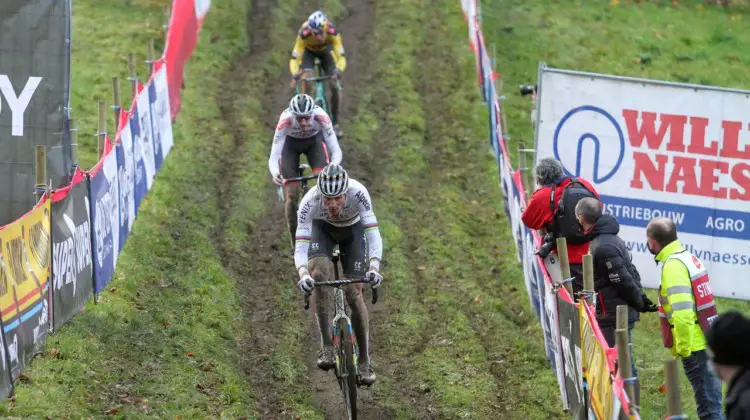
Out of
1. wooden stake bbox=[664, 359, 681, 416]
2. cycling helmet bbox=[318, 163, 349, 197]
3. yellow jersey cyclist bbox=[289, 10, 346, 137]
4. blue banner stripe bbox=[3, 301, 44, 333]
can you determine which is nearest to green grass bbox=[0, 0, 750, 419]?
blue banner stripe bbox=[3, 301, 44, 333]

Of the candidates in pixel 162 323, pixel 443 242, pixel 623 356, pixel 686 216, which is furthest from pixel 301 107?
pixel 623 356

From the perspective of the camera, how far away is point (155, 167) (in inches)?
677

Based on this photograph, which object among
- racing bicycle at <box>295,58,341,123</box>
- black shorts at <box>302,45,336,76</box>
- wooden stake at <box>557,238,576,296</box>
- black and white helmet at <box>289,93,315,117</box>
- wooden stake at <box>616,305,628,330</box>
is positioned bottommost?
wooden stake at <box>616,305,628,330</box>

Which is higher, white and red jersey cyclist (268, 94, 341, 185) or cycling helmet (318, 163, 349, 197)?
white and red jersey cyclist (268, 94, 341, 185)

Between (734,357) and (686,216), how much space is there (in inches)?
321

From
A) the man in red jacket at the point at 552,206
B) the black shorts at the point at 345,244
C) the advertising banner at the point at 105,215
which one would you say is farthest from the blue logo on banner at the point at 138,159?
the man in red jacket at the point at 552,206

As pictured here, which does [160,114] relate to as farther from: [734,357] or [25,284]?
[734,357]

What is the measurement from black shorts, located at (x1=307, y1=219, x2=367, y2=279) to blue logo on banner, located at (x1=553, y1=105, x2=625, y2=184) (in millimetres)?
3431

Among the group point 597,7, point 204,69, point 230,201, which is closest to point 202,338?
point 230,201

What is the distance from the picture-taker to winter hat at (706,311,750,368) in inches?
207

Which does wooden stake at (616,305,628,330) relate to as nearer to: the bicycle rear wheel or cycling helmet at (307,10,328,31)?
the bicycle rear wheel

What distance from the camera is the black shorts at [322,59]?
18.7 m

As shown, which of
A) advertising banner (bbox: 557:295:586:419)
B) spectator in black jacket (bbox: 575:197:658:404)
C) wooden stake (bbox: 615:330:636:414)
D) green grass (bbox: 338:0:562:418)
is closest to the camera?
wooden stake (bbox: 615:330:636:414)

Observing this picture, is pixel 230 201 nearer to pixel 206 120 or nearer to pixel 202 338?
pixel 206 120
